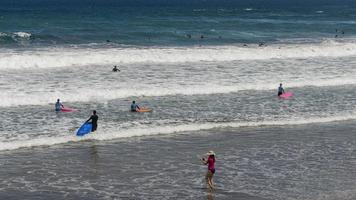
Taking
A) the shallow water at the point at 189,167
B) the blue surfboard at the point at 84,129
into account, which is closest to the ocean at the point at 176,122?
the shallow water at the point at 189,167

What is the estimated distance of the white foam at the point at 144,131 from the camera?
73.4 ft

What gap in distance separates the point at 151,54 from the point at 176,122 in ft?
71.5

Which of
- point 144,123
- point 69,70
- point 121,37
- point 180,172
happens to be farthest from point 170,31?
point 180,172

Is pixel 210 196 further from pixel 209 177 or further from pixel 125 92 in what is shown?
pixel 125 92

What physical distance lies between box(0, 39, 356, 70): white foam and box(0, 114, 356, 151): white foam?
18241 mm

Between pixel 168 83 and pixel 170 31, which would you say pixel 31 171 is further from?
pixel 170 31

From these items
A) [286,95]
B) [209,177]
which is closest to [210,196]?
[209,177]

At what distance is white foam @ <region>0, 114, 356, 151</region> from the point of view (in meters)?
22.4

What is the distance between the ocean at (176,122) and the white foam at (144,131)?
0.18ft

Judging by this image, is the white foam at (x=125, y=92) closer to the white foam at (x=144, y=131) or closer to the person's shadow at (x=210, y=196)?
the white foam at (x=144, y=131)

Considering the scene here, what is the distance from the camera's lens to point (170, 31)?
71.9 metres

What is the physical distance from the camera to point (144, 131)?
80.6 ft

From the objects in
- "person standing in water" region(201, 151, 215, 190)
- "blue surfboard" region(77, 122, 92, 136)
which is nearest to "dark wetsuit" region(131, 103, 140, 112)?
"blue surfboard" region(77, 122, 92, 136)

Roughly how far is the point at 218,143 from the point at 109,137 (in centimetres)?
442
